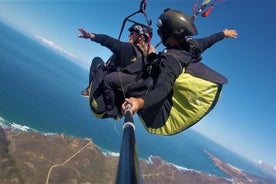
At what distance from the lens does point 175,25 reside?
121 inches

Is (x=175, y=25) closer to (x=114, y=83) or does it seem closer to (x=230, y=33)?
(x=114, y=83)

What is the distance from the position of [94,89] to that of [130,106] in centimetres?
247

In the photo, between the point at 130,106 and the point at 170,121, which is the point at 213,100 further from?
the point at 130,106

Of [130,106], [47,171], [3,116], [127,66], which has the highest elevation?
[127,66]

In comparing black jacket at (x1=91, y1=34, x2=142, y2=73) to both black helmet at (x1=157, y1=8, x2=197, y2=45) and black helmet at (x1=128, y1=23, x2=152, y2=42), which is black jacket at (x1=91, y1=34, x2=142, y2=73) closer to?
black helmet at (x1=128, y1=23, x2=152, y2=42)

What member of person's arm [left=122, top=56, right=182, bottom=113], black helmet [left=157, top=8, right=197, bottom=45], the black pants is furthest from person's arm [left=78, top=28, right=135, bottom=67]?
person's arm [left=122, top=56, right=182, bottom=113]

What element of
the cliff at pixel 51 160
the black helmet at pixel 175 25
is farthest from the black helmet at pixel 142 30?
the cliff at pixel 51 160

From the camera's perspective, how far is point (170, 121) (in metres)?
3.82

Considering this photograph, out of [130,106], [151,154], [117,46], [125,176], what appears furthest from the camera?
[151,154]

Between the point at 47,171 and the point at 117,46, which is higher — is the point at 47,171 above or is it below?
below

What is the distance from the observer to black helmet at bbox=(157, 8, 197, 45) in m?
3.06

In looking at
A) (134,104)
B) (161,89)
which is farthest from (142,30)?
(134,104)

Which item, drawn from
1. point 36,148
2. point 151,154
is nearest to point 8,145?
point 36,148

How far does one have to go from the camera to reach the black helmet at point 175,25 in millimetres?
3064
